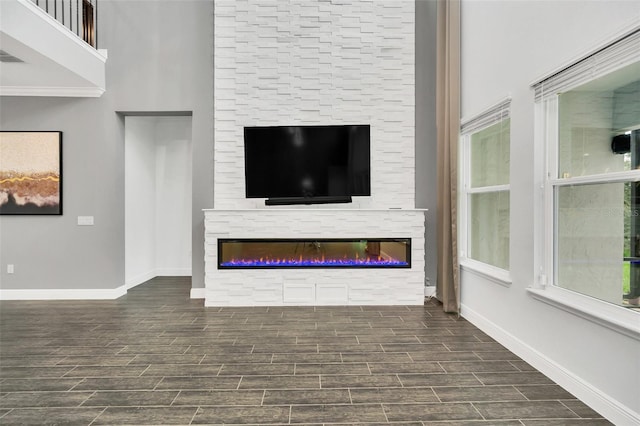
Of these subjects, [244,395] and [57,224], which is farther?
[57,224]

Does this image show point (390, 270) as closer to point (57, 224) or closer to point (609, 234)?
point (609, 234)

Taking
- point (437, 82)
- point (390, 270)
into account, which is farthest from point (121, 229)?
point (437, 82)

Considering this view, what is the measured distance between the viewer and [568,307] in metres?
2.42

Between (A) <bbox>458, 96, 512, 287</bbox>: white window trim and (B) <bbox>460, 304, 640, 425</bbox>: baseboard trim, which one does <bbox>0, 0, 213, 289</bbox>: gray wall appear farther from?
(B) <bbox>460, 304, 640, 425</bbox>: baseboard trim

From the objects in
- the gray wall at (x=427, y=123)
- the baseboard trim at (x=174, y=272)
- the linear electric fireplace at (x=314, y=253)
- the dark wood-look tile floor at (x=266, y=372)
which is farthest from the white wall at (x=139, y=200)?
the gray wall at (x=427, y=123)

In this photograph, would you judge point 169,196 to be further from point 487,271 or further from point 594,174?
point 594,174

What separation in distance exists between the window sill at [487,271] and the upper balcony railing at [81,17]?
201 inches

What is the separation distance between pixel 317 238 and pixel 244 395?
2.38 metres

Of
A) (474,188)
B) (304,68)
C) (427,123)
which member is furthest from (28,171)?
(474,188)

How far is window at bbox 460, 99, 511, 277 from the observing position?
3.53 meters

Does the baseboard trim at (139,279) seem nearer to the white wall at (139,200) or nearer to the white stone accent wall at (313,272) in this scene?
the white wall at (139,200)

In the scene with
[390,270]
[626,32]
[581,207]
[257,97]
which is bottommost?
[390,270]

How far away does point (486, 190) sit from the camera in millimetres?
3740

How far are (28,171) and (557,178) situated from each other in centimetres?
562
